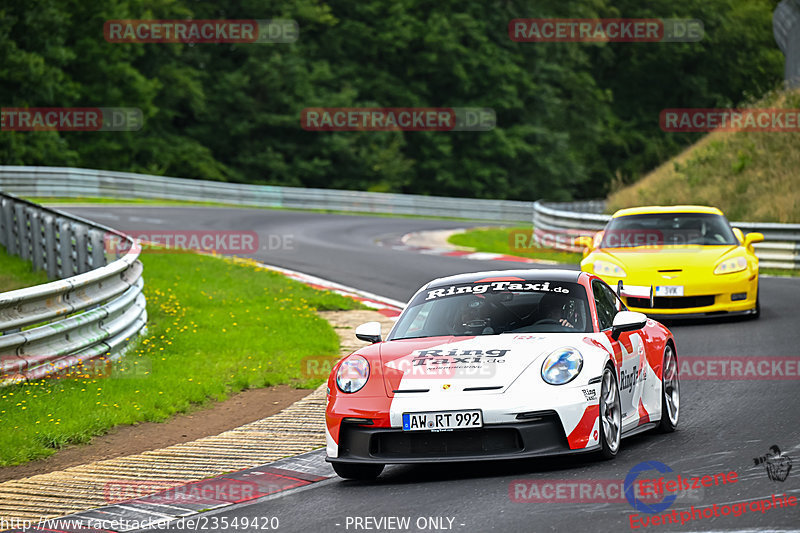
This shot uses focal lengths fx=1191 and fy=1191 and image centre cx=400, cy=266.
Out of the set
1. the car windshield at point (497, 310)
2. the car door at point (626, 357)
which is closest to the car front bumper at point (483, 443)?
the car door at point (626, 357)

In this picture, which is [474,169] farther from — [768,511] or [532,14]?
[768,511]

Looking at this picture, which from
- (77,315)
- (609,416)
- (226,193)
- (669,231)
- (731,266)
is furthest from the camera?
(226,193)

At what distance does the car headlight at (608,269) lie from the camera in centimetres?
1438

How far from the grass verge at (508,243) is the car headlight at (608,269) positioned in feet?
29.0

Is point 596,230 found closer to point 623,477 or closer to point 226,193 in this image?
point 623,477

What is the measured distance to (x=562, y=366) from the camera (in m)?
7.31

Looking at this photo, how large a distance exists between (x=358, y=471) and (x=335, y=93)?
50797 millimetres

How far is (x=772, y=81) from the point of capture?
7256 cm

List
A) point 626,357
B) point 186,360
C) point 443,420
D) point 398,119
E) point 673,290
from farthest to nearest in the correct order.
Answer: point 398,119, point 673,290, point 186,360, point 626,357, point 443,420

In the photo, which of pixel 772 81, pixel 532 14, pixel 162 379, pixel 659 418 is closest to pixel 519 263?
pixel 162 379

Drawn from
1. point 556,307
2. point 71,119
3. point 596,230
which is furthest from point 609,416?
point 71,119

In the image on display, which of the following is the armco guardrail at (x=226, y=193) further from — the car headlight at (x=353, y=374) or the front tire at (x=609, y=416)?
the front tire at (x=609, y=416)

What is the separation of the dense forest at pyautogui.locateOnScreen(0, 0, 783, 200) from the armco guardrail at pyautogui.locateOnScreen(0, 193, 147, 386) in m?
33.5

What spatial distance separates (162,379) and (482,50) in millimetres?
52818
